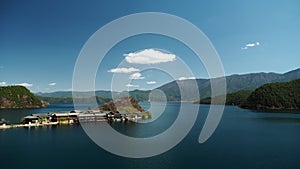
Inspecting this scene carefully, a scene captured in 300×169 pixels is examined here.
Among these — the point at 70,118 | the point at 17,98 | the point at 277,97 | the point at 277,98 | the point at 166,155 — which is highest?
the point at 17,98

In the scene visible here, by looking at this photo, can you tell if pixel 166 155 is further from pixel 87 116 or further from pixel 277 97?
pixel 277 97

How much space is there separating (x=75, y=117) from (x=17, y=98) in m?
60.6

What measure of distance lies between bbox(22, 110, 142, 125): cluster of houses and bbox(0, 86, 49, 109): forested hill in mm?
54256

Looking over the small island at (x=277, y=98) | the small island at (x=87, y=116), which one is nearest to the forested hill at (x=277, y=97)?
the small island at (x=277, y=98)

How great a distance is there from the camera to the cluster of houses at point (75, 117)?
106 feet

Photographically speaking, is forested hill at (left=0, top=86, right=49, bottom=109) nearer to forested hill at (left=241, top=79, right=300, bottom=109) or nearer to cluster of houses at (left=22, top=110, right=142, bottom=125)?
cluster of houses at (left=22, top=110, right=142, bottom=125)

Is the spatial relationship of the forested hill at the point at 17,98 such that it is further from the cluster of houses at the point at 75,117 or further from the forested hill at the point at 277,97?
the forested hill at the point at 277,97

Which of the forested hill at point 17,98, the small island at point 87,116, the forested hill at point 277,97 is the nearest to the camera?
the small island at point 87,116

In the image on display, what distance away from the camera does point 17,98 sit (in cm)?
8356

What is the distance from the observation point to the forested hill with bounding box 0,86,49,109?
262 ft

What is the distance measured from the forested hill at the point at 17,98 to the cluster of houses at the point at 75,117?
5426 cm

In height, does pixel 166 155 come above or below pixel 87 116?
below

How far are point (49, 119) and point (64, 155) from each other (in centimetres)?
1976

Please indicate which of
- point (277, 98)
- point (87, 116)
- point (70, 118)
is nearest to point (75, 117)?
point (70, 118)
